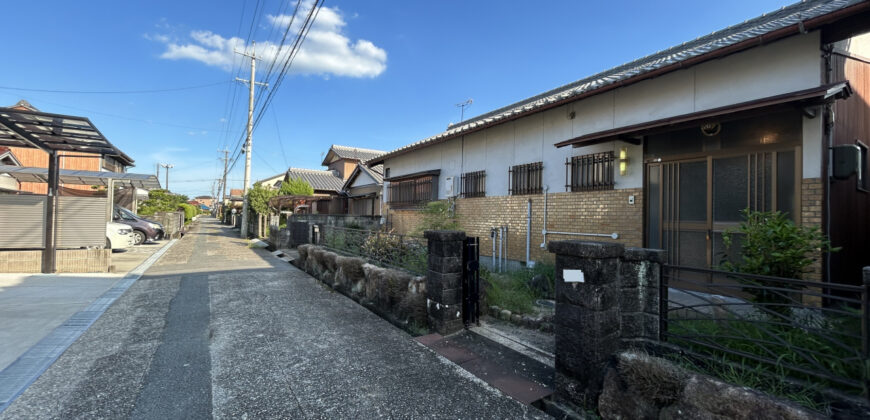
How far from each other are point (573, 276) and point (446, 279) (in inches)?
75.0

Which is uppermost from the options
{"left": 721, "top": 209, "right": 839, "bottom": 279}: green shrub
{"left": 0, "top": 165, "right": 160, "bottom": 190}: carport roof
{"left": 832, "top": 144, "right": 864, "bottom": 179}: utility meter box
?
{"left": 0, "top": 165, "right": 160, "bottom": 190}: carport roof

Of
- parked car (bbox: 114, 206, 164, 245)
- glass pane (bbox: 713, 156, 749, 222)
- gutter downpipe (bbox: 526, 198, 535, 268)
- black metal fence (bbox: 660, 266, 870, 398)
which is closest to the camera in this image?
black metal fence (bbox: 660, 266, 870, 398)

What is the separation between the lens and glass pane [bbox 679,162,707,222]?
517 cm

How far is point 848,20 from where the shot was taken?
12.8 feet

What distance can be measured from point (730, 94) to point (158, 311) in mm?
8850

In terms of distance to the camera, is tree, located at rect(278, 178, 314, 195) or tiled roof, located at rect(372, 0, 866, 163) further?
tree, located at rect(278, 178, 314, 195)

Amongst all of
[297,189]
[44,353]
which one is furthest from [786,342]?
[297,189]

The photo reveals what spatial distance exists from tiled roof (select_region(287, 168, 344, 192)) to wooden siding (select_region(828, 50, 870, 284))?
23220 mm

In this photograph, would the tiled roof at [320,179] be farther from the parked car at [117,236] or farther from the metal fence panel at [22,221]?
the metal fence panel at [22,221]

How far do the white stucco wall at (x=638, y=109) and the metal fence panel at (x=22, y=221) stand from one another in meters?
9.90

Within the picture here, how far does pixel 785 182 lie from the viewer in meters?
4.41

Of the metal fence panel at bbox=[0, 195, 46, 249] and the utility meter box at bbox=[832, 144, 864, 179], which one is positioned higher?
the utility meter box at bbox=[832, 144, 864, 179]

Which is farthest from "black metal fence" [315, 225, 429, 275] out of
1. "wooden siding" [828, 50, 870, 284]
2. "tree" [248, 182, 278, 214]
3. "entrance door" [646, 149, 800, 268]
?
"tree" [248, 182, 278, 214]

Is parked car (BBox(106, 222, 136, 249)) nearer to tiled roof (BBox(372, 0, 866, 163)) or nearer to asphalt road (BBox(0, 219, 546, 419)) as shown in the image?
asphalt road (BBox(0, 219, 546, 419))
